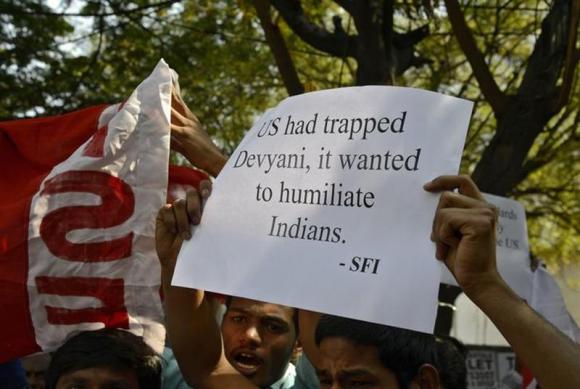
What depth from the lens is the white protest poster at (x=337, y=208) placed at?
2154mm

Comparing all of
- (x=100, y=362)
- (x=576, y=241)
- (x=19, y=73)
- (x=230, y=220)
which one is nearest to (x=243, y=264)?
(x=230, y=220)

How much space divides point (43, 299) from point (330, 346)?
99 centimetres

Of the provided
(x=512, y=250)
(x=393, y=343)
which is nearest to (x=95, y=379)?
(x=393, y=343)

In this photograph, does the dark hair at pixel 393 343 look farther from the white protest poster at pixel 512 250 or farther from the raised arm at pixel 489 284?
the white protest poster at pixel 512 250

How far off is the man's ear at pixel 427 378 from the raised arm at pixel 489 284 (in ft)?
2.48

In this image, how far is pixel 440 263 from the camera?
210 cm

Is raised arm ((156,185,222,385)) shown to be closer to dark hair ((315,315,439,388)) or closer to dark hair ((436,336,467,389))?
dark hair ((315,315,439,388))

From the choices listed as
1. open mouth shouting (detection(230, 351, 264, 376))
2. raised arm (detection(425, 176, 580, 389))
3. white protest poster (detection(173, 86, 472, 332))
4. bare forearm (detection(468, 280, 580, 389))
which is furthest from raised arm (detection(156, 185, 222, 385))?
bare forearm (detection(468, 280, 580, 389))

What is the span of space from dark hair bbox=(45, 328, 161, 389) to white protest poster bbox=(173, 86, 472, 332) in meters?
0.57

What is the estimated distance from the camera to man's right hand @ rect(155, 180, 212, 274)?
2.60 meters

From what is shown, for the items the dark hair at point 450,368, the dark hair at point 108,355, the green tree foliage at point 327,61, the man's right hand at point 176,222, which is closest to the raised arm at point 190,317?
the man's right hand at point 176,222

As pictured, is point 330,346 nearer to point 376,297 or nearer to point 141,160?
point 376,297

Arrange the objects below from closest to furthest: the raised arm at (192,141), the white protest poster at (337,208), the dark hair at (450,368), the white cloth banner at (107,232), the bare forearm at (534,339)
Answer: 1. the bare forearm at (534,339)
2. the white protest poster at (337,208)
3. the dark hair at (450,368)
4. the white cloth banner at (107,232)
5. the raised arm at (192,141)

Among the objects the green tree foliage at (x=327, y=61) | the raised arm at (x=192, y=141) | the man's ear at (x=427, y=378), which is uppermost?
the green tree foliage at (x=327, y=61)
